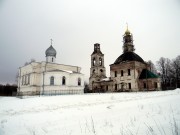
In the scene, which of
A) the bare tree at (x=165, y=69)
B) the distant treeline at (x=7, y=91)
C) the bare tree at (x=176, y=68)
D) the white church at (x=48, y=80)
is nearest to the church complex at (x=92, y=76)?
the white church at (x=48, y=80)

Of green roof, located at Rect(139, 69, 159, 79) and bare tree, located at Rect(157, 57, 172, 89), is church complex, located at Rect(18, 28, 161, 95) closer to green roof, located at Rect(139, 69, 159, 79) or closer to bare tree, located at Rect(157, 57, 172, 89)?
green roof, located at Rect(139, 69, 159, 79)

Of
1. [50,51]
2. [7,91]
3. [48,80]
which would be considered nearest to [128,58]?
[50,51]

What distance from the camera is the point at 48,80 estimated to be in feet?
102

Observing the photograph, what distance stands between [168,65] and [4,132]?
53658mm

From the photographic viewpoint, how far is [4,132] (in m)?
6.45

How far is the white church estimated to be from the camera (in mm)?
30948

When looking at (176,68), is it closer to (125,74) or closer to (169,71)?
(169,71)

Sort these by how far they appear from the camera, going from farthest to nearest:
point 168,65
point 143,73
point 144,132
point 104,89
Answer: point 168,65 < point 104,89 < point 143,73 < point 144,132

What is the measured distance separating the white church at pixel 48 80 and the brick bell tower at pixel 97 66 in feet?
37.4

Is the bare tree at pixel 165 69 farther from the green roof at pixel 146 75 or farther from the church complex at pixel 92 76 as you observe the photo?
the green roof at pixel 146 75

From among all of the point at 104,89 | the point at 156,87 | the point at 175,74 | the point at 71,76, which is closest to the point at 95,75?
the point at 104,89

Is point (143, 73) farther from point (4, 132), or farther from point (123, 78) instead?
point (4, 132)

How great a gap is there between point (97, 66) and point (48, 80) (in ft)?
66.3

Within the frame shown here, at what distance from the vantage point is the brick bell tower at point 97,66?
47300 millimetres
